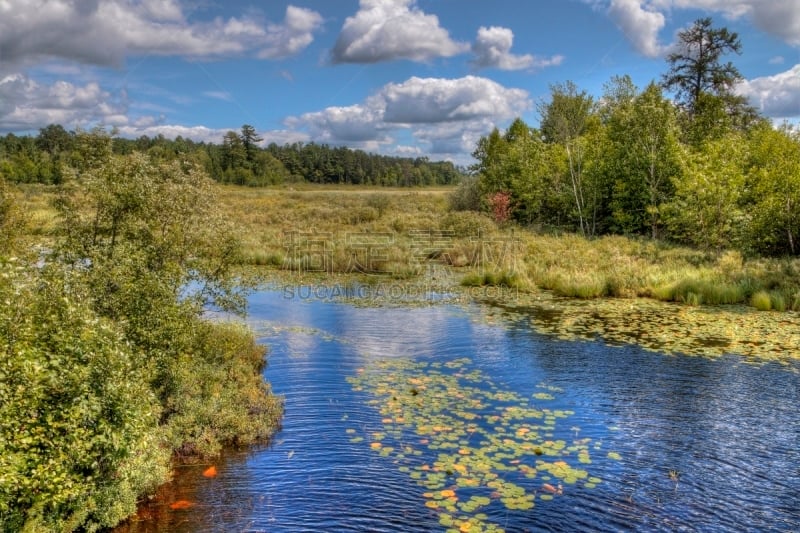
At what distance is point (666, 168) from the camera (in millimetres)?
29781

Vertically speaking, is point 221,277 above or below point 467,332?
above

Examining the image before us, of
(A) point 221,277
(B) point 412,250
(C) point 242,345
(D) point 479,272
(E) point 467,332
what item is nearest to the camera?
(A) point 221,277

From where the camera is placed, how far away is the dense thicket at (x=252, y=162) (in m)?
81.5

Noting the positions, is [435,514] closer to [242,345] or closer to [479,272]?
[242,345]

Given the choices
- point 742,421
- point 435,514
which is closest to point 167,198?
point 435,514

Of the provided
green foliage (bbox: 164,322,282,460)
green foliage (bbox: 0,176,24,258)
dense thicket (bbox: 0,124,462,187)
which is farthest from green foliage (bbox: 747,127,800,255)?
dense thicket (bbox: 0,124,462,187)

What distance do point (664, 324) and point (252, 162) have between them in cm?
9488

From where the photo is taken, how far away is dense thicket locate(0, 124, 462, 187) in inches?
3207

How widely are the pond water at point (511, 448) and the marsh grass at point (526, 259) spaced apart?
154 inches

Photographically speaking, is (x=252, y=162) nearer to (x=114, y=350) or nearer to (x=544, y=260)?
(x=544, y=260)

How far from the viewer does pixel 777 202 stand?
74.1ft

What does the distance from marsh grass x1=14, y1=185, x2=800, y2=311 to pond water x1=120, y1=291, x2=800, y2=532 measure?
3.92 meters

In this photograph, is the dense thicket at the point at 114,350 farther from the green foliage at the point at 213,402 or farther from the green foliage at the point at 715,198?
the green foliage at the point at 715,198

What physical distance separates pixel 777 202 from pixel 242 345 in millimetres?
21940
